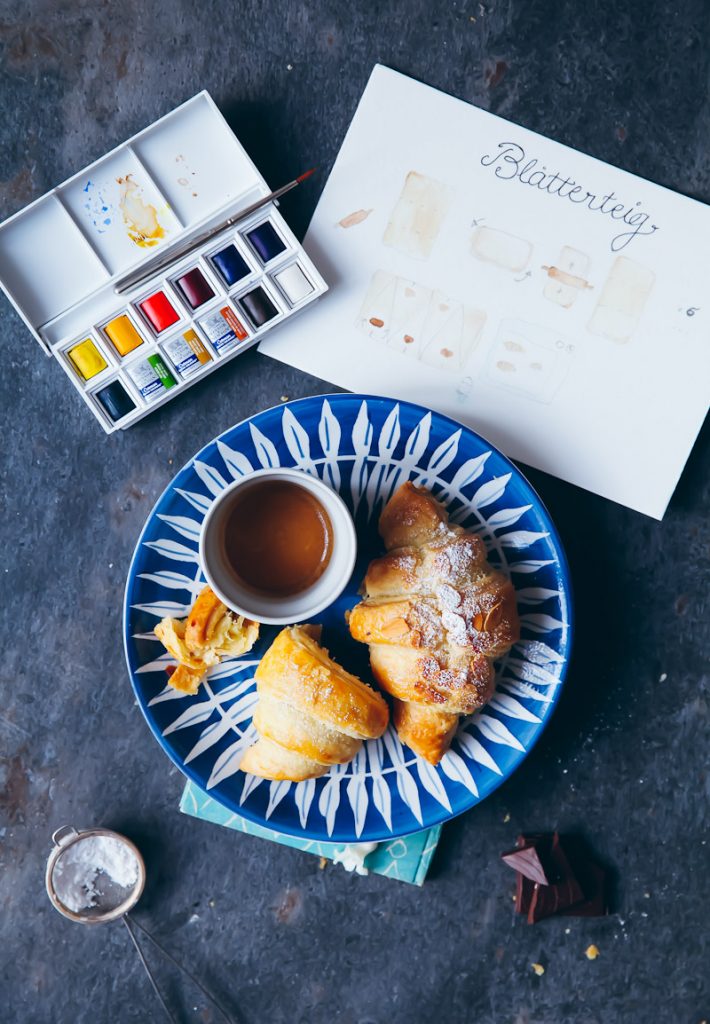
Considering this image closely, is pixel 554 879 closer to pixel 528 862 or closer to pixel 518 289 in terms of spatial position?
pixel 528 862

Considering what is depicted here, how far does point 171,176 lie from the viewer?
115 cm

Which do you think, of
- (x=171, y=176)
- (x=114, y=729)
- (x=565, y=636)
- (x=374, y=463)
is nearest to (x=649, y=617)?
(x=565, y=636)

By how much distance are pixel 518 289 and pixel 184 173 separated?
0.51m

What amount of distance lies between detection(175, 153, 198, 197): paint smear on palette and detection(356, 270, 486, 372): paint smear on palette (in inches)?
11.6

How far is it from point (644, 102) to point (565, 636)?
786mm

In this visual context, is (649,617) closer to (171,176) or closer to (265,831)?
(265,831)

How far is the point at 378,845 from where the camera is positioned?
1213 millimetres

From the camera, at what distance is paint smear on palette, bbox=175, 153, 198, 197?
115 cm

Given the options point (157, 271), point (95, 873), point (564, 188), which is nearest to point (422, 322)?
point (564, 188)

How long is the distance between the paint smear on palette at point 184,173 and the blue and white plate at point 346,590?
365 mm

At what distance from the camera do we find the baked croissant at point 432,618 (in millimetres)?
1013

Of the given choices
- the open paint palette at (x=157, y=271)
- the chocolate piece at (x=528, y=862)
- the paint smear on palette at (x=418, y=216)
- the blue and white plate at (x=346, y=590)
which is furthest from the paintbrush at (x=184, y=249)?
the chocolate piece at (x=528, y=862)

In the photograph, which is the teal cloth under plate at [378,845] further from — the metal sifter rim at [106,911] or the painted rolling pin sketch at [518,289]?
the painted rolling pin sketch at [518,289]

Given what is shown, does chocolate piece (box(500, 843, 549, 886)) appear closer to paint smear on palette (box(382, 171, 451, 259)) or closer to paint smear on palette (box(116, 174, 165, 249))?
paint smear on palette (box(382, 171, 451, 259))
